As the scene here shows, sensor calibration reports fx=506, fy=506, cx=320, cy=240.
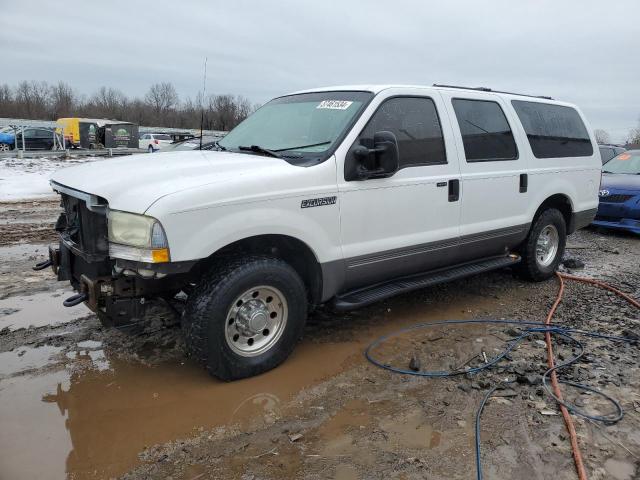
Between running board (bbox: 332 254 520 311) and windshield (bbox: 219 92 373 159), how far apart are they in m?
1.16

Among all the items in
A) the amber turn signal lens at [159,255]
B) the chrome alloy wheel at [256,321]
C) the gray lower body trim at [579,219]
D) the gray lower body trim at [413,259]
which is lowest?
the chrome alloy wheel at [256,321]

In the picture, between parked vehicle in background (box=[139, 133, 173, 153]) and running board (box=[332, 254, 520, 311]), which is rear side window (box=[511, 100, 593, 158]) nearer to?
running board (box=[332, 254, 520, 311])

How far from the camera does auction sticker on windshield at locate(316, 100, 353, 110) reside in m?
4.16

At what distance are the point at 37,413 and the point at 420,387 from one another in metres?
2.51

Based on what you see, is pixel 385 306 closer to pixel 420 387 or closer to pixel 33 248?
pixel 420 387

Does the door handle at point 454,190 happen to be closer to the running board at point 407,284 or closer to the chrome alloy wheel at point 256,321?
the running board at point 407,284

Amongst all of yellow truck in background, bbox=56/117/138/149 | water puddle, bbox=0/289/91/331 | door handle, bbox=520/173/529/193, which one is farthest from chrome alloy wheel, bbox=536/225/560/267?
yellow truck in background, bbox=56/117/138/149

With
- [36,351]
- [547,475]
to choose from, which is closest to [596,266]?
[547,475]

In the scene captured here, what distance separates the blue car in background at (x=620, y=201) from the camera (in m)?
9.02

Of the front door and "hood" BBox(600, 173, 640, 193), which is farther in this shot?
"hood" BBox(600, 173, 640, 193)

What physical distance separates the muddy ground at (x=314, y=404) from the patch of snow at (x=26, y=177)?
32.9 feet

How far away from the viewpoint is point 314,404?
3324 mm

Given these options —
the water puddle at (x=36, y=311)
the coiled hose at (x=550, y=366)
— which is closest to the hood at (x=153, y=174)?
the water puddle at (x=36, y=311)

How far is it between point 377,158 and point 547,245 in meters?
3.32
